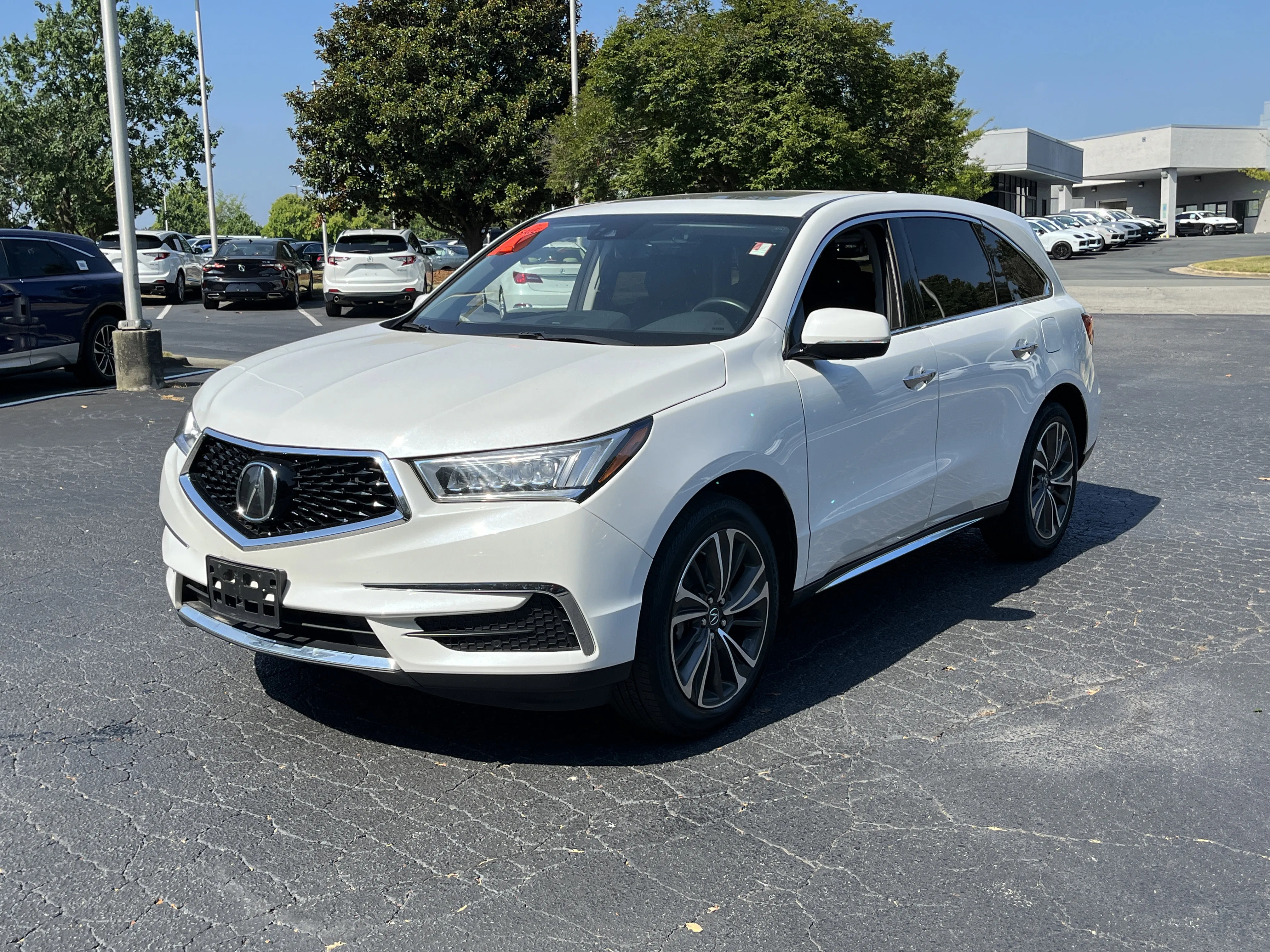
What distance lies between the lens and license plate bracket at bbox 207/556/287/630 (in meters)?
3.81

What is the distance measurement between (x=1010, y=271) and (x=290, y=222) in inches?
5156

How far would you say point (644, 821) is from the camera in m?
3.61

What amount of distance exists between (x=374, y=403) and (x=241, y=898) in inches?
58.3

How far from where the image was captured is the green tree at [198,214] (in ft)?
217

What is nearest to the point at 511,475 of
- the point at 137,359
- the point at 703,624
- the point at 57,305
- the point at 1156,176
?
the point at 703,624

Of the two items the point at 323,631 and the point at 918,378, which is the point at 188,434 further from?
the point at 918,378

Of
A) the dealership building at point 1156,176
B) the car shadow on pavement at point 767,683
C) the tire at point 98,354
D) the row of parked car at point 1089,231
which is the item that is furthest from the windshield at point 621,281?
the dealership building at point 1156,176

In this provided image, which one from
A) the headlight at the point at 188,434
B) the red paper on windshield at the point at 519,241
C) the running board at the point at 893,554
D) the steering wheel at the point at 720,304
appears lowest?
the running board at the point at 893,554

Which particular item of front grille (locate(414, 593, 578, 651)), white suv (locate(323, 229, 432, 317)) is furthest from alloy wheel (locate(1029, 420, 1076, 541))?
white suv (locate(323, 229, 432, 317))

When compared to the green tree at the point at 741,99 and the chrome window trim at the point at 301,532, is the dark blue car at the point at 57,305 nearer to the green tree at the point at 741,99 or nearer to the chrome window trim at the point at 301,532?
the chrome window trim at the point at 301,532

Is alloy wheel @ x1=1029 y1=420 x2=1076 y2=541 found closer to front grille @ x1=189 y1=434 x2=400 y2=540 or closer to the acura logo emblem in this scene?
front grille @ x1=189 y1=434 x2=400 y2=540

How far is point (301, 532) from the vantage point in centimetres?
378

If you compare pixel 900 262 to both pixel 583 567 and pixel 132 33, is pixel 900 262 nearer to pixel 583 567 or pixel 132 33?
pixel 583 567

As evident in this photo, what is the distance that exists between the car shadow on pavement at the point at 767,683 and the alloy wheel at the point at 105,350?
925 centimetres
